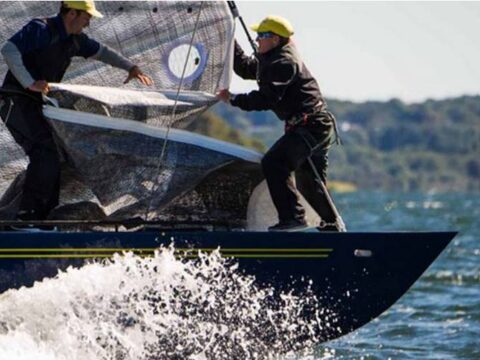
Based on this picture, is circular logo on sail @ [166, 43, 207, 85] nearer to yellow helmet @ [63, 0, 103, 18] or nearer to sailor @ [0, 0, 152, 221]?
sailor @ [0, 0, 152, 221]

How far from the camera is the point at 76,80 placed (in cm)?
1130

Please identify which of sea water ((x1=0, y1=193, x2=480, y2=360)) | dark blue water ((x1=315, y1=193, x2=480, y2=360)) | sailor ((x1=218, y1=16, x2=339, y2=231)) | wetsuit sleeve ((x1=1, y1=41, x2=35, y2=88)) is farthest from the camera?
dark blue water ((x1=315, y1=193, x2=480, y2=360))

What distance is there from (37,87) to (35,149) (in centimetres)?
41

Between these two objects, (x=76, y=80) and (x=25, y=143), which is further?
(x=76, y=80)

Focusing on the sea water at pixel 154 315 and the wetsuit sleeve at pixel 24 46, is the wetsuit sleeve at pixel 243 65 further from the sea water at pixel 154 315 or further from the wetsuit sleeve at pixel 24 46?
the sea water at pixel 154 315

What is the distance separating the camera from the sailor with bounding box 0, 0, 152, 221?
1012 centimetres

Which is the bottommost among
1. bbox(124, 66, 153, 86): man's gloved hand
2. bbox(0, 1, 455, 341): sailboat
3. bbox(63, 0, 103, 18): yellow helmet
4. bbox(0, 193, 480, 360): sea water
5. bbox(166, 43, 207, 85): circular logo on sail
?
bbox(0, 193, 480, 360): sea water

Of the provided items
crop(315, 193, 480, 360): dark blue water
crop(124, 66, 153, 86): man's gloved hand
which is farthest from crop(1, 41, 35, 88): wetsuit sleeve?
crop(315, 193, 480, 360): dark blue water

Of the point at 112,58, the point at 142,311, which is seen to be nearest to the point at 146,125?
the point at 112,58

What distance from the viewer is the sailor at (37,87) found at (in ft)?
33.2

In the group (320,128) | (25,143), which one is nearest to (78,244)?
(25,143)

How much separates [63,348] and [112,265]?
0.59m

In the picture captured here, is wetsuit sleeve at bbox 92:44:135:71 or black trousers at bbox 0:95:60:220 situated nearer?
black trousers at bbox 0:95:60:220

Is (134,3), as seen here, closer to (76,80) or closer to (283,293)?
Answer: (76,80)
